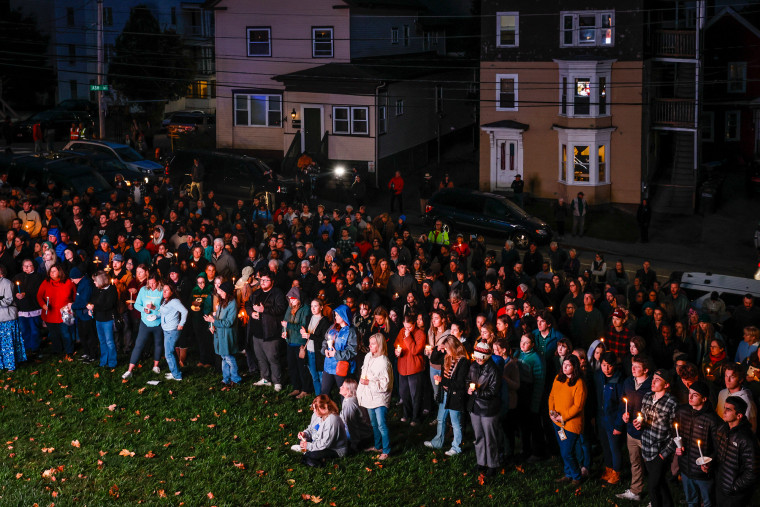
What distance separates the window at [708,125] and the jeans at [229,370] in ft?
116

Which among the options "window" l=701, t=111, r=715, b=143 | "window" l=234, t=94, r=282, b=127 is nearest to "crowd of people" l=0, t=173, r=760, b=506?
"window" l=234, t=94, r=282, b=127

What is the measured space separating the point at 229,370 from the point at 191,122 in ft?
115

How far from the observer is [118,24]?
57.7 m

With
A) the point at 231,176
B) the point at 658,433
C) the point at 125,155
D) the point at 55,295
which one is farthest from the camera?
the point at 125,155

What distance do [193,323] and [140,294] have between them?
109cm

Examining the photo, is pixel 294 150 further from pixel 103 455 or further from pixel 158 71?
pixel 103 455

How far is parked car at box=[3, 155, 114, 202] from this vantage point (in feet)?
91.5

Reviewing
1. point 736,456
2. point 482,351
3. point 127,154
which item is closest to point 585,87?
point 127,154

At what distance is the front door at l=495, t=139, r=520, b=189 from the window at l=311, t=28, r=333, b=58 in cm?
820

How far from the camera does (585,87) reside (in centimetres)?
3478

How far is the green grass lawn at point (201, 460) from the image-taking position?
1183 cm

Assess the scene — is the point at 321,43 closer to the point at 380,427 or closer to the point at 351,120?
the point at 351,120

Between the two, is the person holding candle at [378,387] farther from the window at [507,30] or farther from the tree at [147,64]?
the tree at [147,64]

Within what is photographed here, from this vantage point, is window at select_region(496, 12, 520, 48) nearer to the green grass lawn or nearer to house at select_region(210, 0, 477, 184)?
house at select_region(210, 0, 477, 184)
